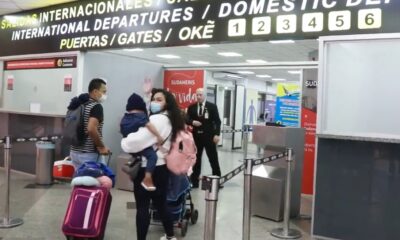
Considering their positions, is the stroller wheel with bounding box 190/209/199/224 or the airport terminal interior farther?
the stroller wheel with bounding box 190/209/199/224

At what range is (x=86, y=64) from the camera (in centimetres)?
522

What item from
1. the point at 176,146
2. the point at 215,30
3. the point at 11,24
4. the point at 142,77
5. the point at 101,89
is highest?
the point at 11,24

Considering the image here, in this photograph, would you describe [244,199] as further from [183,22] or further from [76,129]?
[183,22]

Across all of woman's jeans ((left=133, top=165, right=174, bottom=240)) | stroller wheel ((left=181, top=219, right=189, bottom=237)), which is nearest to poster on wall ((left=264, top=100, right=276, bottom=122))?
stroller wheel ((left=181, top=219, right=189, bottom=237))

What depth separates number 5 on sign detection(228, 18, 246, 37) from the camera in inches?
159

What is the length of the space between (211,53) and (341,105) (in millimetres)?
7966

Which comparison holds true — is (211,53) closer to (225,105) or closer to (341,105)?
(225,105)

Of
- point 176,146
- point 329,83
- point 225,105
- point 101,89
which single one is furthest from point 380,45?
point 225,105

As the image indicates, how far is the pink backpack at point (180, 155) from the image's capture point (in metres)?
2.97

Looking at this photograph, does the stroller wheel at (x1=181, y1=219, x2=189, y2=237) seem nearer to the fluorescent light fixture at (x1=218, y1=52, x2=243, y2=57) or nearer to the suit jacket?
the suit jacket

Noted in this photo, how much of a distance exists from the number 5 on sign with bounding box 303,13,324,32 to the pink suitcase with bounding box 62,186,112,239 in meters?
2.33

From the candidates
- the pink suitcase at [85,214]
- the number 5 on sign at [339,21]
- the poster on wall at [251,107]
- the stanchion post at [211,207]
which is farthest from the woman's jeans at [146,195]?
the poster on wall at [251,107]

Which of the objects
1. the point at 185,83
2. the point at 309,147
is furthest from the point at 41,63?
the point at 309,147

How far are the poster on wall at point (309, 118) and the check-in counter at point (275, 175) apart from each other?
106cm
